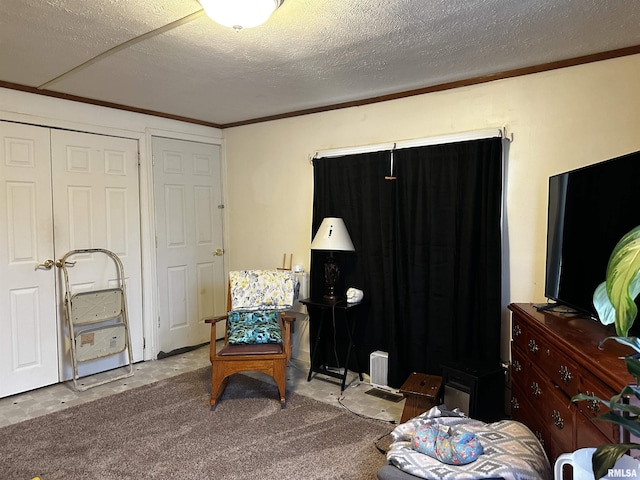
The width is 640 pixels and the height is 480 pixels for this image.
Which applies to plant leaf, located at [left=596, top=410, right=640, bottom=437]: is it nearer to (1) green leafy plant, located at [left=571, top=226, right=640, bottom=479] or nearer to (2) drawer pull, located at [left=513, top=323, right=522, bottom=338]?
(1) green leafy plant, located at [left=571, top=226, right=640, bottom=479]

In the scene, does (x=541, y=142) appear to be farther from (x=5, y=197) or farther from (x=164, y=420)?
(x=5, y=197)

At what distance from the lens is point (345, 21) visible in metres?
2.09

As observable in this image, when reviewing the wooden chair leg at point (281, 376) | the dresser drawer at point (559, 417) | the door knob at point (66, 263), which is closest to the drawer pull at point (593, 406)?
the dresser drawer at point (559, 417)

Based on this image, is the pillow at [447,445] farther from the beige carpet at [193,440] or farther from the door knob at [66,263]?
the door knob at [66,263]

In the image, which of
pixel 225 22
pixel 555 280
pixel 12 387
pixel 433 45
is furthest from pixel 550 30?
pixel 12 387

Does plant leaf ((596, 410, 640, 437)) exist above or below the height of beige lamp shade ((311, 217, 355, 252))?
below

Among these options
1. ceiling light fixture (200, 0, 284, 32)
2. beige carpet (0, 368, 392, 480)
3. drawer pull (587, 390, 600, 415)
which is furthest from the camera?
beige carpet (0, 368, 392, 480)

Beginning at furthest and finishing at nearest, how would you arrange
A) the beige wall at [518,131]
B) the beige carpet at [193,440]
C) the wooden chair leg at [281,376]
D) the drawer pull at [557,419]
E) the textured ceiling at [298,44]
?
the wooden chair leg at [281,376]
the beige wall at [518,131]
the beige carpet at [193,440]
the textured ceiling at [298,44]
the drawer pull at [557,419]

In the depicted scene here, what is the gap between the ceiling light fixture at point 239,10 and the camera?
5.56 feet

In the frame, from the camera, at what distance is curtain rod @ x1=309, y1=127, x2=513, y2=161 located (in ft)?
9.41

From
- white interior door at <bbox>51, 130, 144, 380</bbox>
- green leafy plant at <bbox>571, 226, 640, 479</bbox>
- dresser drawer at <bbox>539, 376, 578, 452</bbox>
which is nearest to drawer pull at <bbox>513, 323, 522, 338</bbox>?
dresser drawer at <bbox>539, 376, 578, 452</bbox>

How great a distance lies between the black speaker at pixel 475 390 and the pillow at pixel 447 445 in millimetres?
474

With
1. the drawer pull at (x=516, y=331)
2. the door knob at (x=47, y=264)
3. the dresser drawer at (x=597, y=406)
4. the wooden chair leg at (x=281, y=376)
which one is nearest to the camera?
the dresser drawer at (x=597, y=406)

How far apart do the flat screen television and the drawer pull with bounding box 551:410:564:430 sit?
0.45 metres
